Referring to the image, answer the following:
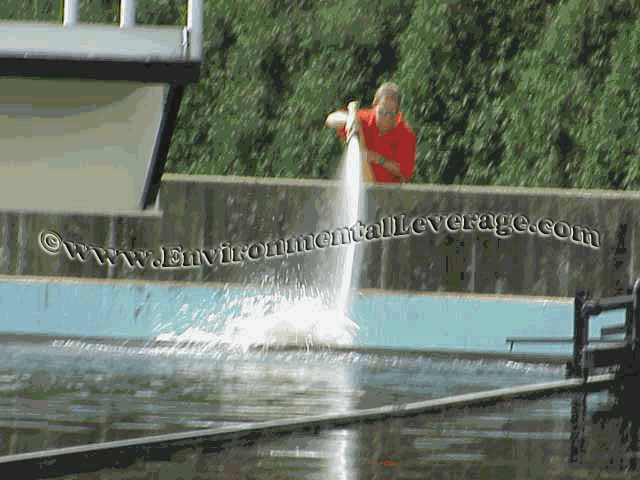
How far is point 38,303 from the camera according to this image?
65.8 ft

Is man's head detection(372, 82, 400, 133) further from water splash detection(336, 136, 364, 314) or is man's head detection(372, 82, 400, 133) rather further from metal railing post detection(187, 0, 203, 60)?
metal railing post detection(187, 0, 203, 60)

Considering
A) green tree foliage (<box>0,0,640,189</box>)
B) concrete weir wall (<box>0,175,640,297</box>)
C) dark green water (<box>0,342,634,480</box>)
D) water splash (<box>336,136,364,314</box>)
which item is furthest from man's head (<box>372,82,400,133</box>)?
green tree foliage (<box>0,0,640,189</box>)

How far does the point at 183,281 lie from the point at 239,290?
402 millimetres

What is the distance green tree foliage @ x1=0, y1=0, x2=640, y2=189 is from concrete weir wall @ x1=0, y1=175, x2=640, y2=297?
3.11 m

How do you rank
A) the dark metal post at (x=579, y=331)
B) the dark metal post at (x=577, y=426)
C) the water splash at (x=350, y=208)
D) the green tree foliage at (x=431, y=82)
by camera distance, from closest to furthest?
the dark metal post at (x=577, y=426) < the dark metal post at (x=579, y=331) < the water splash at (x=350, y=208) < the green tree foliage at (x=431, y=82)

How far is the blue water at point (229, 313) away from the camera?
19734 millimetres

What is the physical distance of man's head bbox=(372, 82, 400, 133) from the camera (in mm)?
19125

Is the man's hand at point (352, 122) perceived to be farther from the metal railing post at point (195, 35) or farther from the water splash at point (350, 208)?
the metal railing post at point (195, 35)

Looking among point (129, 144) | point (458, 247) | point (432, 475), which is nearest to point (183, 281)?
point (458, 247)

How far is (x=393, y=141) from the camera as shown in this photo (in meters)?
19.3

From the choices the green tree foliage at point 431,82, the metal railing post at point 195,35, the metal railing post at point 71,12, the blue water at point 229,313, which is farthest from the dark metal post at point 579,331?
the metal railing post at point 71,12

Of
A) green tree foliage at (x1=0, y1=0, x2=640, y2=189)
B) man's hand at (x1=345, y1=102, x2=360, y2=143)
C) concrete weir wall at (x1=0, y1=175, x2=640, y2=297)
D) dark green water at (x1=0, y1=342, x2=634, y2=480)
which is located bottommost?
dark green water at (x1=0, y1=342, x2=634, y2=480)

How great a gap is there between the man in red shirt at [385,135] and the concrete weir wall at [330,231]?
0.24 meters

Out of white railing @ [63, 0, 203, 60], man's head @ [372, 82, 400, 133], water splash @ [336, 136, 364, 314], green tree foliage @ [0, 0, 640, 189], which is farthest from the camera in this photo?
green tree foliage @ [0, 0, 640, 189]
